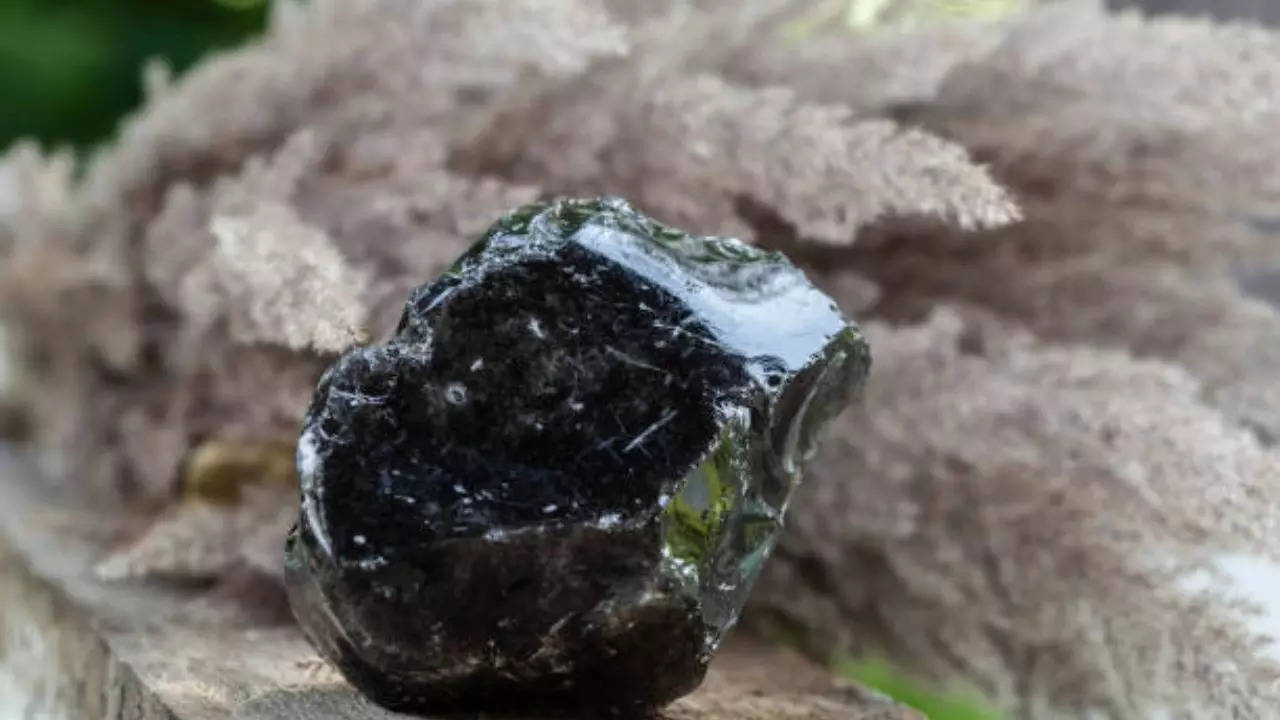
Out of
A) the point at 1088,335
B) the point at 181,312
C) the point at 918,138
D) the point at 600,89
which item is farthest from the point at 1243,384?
the point at 181,312

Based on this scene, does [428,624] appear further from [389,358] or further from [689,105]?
[689,105]

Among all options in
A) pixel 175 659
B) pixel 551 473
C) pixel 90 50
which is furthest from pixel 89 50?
pixel 551 473

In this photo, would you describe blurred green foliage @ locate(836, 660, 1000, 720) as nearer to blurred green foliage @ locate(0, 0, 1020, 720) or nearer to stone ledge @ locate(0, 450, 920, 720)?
stone ledge @ locate(0, 450, 920, 720)

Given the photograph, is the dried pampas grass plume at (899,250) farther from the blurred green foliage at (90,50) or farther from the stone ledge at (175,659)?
the blurred green foliage at (90,50)

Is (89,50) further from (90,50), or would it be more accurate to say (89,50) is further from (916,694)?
(916,694)

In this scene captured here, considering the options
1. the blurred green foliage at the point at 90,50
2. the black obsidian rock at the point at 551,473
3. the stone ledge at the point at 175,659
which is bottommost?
the stone ledge at the point at 175,659

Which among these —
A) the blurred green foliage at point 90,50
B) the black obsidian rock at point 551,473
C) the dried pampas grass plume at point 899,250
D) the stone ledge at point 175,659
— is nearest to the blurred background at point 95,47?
the blurred green foliage at point 90,50
